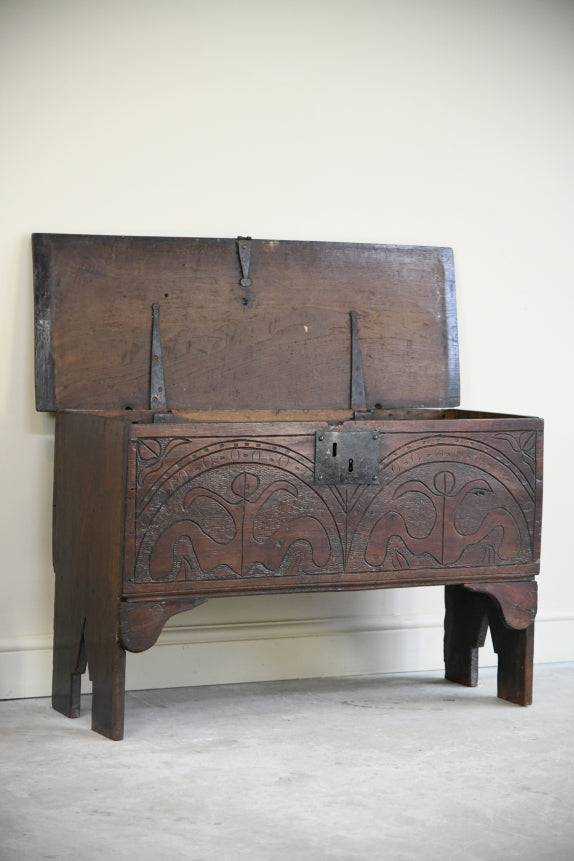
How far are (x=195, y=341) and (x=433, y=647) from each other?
137 cm

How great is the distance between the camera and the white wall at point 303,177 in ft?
11.7

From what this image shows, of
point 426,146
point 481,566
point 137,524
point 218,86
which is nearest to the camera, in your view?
point 137,524

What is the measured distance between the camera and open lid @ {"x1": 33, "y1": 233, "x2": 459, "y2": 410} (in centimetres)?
354

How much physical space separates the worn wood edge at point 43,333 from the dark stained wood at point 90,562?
0.09 metres

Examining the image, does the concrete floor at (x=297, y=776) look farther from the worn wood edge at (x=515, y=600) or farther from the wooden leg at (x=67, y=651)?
the worn wood edge at (x=515, y=600)

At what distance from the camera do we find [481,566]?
11.4ft

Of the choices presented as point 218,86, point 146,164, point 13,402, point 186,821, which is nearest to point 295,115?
point 218,86

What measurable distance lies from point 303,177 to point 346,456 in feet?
3.59

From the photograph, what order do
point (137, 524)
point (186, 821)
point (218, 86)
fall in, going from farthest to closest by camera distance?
point (218, 86), point (137, 524), point (186, 821)

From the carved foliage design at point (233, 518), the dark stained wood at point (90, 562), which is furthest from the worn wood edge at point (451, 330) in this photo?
the dark stained wood at point (90, 562)

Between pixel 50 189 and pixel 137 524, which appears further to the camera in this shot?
pixel 50 189

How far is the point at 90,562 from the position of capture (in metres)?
3.23

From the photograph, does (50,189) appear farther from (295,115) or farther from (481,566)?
(481,566)

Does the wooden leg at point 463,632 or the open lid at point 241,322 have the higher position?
the open lid at point 241,322
